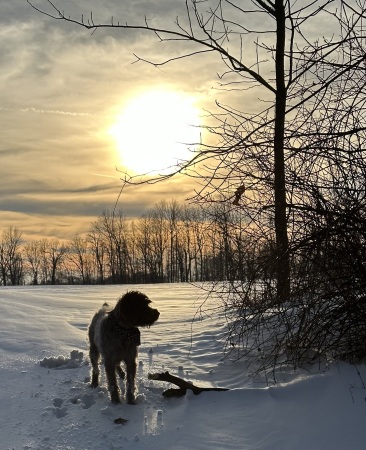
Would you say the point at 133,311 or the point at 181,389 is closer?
the point at 181,389

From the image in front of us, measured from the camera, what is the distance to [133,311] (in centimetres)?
550

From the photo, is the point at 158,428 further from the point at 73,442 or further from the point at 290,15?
the point at 290,15

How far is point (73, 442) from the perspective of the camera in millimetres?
4172

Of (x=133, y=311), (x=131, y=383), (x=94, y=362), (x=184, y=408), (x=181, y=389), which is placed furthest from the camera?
(x=94, y=362)

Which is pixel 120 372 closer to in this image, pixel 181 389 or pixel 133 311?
pixel 133 311

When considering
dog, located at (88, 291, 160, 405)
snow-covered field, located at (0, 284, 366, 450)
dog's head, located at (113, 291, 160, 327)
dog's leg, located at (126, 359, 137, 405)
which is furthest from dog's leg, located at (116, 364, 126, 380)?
dog's head, located at (113, 291, 160, 327)

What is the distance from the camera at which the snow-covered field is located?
4.04 m

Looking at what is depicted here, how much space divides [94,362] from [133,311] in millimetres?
1151

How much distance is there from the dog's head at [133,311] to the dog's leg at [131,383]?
0.45 m

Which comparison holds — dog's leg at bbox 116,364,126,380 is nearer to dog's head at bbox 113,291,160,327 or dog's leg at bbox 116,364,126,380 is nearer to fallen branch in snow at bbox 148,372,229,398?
dog's head at bbox 113,291,160,327

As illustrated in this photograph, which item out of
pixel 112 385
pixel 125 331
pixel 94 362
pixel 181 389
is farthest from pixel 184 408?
pixel 94 362

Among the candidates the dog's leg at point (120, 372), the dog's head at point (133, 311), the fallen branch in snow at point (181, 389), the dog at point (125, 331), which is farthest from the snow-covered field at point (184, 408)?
the dog's head at point (133, 311)

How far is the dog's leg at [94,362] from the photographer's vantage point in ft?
19.2

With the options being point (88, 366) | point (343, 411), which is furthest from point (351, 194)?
point (88, 366)
